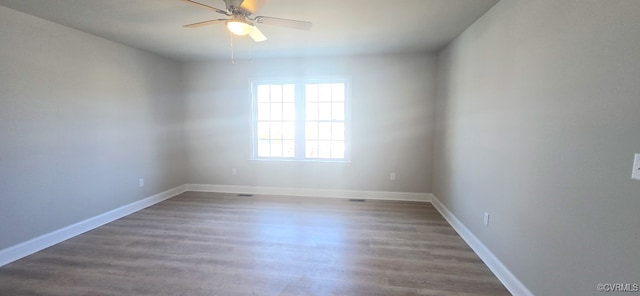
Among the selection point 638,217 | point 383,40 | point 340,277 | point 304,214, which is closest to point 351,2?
point 383,40

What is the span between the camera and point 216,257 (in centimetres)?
238

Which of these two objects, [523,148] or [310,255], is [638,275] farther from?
[310,255]

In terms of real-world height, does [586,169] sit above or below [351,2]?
below

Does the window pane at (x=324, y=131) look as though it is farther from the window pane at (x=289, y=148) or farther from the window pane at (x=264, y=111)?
the window pane at (x=264, y=111)

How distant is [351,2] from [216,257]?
2694mm

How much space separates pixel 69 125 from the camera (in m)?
2.80

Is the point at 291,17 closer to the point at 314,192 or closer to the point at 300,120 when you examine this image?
the point at 300,120

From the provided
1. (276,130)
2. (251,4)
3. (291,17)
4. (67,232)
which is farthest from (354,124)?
(67,232)

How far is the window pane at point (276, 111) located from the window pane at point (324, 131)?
75 centimetres

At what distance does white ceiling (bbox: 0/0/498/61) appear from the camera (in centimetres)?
223

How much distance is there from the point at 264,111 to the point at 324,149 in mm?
1288

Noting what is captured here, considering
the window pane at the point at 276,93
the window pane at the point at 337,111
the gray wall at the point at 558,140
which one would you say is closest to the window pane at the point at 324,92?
the window pane at the point at 337,111

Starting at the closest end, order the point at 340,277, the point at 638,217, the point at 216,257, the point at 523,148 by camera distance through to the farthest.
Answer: the point at 638,217 < the point at 523,148 < the point at 340,277 < the point at 216,257

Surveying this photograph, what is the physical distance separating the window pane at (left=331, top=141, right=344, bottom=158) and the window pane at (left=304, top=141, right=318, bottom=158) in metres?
0.30
